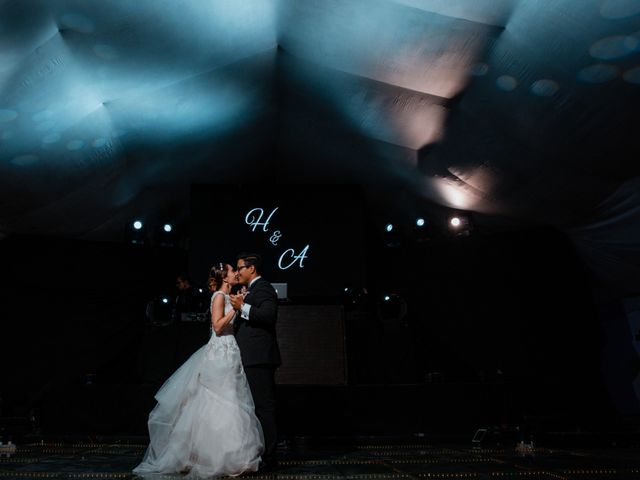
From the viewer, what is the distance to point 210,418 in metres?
2.99

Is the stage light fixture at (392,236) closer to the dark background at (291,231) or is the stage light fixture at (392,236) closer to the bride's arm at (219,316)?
the dark background at (291,231)

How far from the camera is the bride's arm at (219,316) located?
3239mm

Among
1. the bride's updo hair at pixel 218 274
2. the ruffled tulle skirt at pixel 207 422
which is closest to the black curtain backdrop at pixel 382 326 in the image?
the ruffled tulle skirt at pixel 207 422

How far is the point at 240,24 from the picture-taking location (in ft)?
16.4

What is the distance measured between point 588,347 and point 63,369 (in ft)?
23.7

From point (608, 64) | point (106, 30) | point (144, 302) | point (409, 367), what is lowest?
point (409, 367)

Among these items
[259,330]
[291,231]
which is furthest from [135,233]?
[259,330]

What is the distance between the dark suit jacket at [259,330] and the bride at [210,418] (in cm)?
9

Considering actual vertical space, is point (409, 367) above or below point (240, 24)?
below

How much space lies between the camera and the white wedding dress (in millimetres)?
2863

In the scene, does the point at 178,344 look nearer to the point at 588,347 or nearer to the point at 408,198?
the point at 408,198

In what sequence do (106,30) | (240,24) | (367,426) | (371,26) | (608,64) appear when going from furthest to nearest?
(367,426) → (240,24) → (371,26) → (106,30) → (608,64)

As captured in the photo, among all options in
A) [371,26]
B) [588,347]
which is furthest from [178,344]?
[588,347]

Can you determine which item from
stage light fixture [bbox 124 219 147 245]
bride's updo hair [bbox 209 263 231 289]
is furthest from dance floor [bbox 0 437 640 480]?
stage light fixture [bbox 124 219 147 245]
